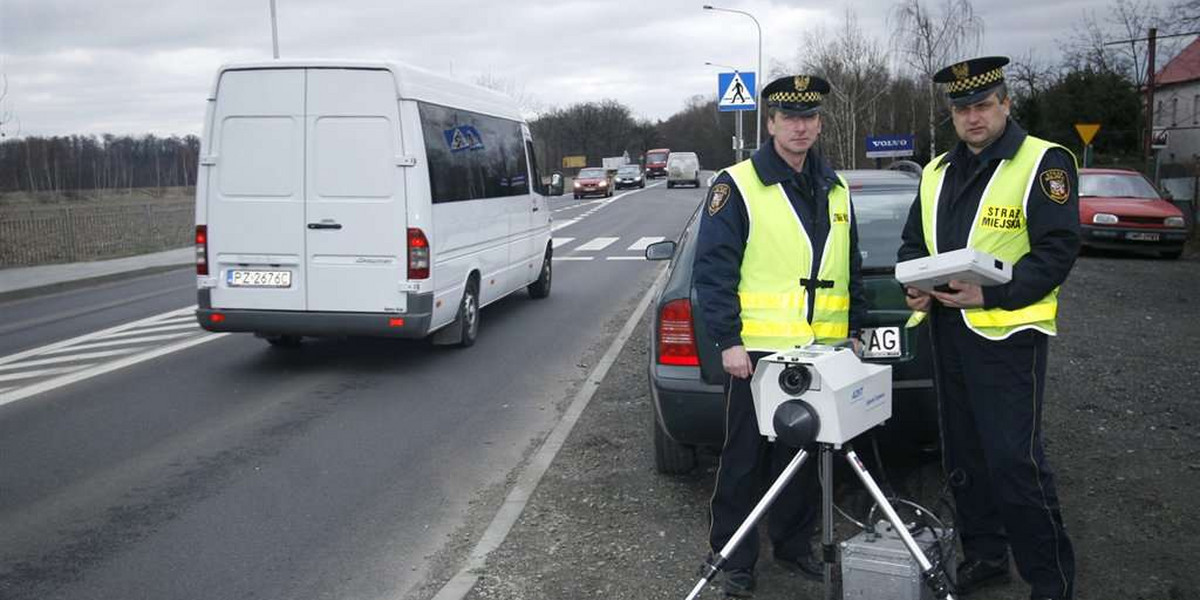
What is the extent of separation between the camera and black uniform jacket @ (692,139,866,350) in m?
3.97

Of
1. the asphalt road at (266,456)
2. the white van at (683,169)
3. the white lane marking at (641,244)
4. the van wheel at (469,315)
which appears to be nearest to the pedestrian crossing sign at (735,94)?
the white lane marking at (641,244)

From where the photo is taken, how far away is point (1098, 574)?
4.16 m

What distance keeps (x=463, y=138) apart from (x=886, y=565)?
7.67 m

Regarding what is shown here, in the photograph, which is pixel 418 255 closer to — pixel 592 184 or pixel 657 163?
pixel 592 184

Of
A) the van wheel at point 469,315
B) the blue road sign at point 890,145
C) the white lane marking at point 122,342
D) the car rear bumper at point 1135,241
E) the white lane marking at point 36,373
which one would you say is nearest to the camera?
the white lane marking at point 36,373

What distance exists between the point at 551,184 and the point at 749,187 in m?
10.5

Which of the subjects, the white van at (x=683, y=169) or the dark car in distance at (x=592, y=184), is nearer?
the dark car in distance at (x=592, y=184)

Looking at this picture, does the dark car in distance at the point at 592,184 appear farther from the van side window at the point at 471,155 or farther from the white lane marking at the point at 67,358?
the white lane marking at the point at 67,358

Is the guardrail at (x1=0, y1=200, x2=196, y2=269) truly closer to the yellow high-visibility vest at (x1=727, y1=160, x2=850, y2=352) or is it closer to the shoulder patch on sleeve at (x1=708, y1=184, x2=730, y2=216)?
the shoulder patch on sleeve at (x1=708, y1=184, x2=730, y2=216)

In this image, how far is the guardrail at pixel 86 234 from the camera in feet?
76.9

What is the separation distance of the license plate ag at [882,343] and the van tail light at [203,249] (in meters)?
→ 6.43

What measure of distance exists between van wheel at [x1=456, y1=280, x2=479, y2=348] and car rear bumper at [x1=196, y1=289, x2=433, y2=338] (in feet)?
3.75

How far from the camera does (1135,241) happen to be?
1908 centimetres

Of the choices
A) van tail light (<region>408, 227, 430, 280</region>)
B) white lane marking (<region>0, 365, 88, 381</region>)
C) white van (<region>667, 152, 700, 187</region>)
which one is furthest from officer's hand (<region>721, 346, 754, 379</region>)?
white van (<region>667, 152, 700, 187</region>)
